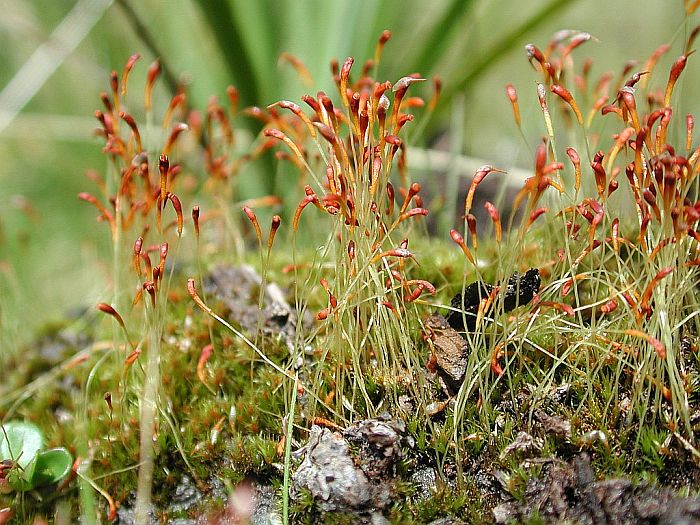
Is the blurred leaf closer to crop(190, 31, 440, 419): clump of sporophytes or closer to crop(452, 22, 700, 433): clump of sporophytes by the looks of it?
crop(452, 22, 700, 433): clump of sporophytes

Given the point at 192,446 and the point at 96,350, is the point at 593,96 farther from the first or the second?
the point at 96,350

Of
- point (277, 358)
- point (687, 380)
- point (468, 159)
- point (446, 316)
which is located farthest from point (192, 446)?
point (468, 159)

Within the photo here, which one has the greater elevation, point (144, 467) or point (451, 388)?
point (451, 388)

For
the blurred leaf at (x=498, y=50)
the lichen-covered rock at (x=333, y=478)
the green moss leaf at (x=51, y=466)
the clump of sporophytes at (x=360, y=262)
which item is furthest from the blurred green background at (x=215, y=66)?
the lichen-covered rock at (x=333, y=478)

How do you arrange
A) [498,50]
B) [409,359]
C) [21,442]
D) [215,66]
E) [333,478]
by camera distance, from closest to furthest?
[333,478] → [409,359] → [21,442] → [498,50] → [215,66]

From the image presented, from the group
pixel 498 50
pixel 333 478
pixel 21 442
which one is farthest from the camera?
pixel 498 50

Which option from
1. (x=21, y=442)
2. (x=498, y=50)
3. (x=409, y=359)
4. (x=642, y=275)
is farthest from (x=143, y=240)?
(x=498, y=50)

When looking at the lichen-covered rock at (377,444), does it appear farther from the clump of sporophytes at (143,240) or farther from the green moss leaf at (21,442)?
the green moss leaf at (21,442)

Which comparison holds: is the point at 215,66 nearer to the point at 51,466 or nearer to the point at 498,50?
the point at 498,50
